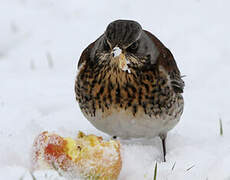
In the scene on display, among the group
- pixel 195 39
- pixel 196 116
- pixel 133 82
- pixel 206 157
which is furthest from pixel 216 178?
pixel 195 39

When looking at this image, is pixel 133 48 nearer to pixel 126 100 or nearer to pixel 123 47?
pixel 123 47

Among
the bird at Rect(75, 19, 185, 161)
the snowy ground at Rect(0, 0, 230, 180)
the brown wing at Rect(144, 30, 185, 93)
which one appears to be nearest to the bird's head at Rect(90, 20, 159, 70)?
the bird at Rect(75, 19, 185, 161)

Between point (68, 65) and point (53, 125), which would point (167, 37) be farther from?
point (53, 125)

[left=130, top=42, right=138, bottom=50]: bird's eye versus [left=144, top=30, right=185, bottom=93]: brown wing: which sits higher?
[left=130, top=42, right=138, bottom=50]: bird's eye

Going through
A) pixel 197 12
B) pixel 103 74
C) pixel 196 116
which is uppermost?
pixel 103 74

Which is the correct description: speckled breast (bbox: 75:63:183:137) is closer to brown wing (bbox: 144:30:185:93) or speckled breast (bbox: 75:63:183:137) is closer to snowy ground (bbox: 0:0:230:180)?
brown wing (bbox: 144:30:185:93)

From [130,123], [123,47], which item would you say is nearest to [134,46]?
[123,47]

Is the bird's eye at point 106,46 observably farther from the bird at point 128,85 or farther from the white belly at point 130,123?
the white belly at point 130,123
